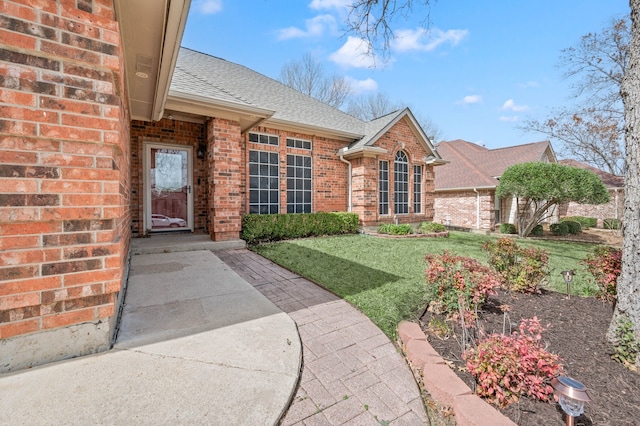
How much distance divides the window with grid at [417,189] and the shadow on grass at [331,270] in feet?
23.6

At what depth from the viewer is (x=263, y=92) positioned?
1021 centimetres

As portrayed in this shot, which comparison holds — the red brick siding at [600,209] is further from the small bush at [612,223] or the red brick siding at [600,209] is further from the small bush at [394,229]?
the small bush at [394,229]

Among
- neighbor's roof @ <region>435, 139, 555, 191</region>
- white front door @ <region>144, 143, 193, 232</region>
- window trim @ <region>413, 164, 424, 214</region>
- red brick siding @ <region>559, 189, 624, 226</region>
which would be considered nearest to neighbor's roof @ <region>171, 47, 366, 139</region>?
white front door @ <region>144, 143, 193, 232</region>

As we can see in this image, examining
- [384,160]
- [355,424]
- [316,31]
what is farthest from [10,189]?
[384,160]

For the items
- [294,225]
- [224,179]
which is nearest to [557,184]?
[294,225]

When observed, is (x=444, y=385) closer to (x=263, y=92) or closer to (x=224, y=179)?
(x=224, y=179)

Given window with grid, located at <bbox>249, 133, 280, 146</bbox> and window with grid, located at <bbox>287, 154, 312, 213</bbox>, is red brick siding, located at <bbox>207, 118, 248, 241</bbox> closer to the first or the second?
window with grid, located at <bbox>249, 133, 280, 146</bbox>

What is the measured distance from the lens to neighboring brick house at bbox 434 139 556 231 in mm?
15438

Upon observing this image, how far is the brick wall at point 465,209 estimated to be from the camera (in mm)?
15352

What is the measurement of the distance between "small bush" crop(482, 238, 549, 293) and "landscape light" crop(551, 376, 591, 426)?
2786 mm

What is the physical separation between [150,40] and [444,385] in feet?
15.1

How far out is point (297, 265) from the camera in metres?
5.15

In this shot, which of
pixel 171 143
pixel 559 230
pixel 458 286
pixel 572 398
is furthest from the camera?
pixel 559 230

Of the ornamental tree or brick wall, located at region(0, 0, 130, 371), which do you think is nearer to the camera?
brick wall, located at region(0, 0, 130, 371)
